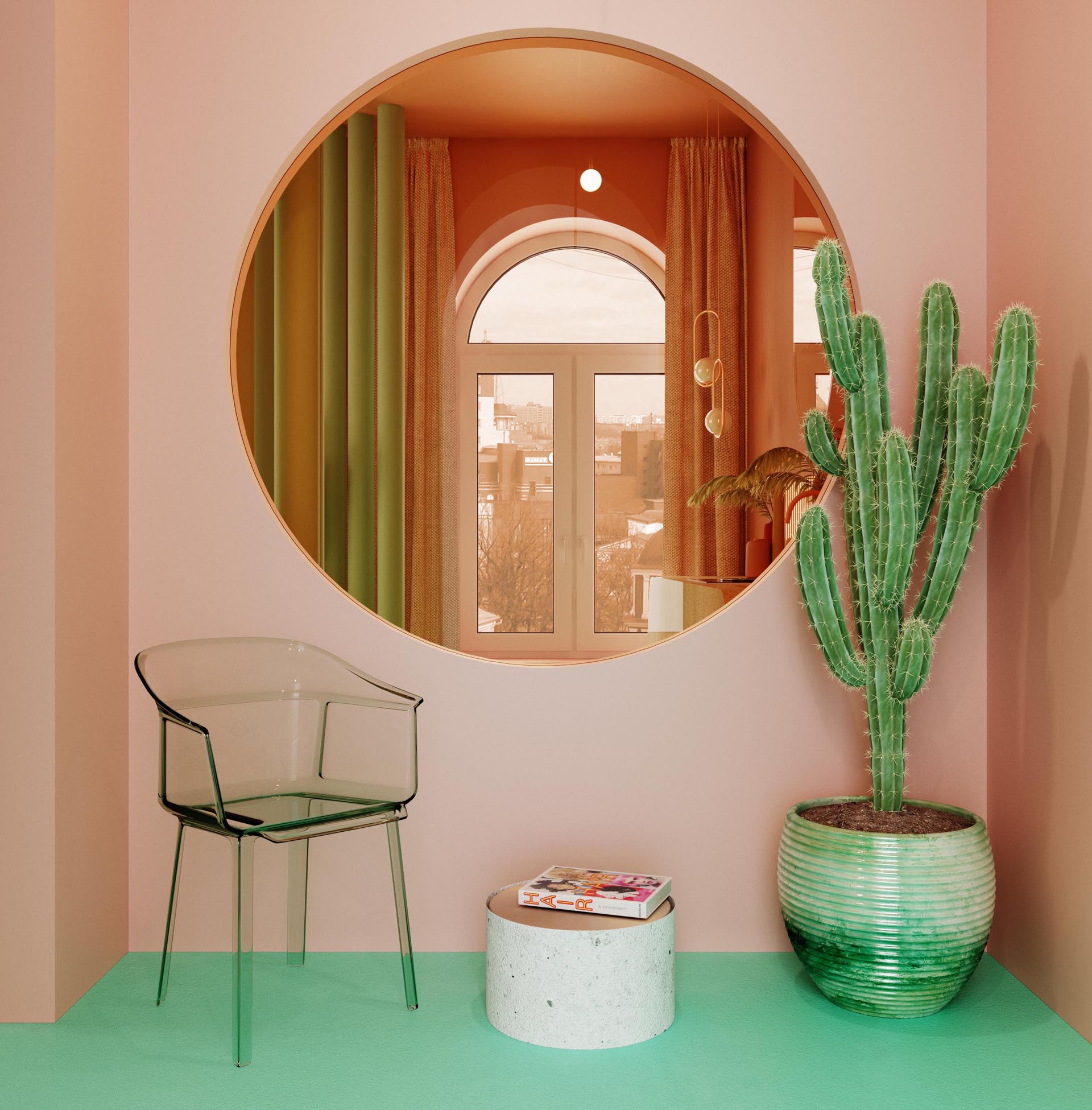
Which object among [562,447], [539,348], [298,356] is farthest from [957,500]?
[298,356]

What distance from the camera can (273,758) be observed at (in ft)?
7.45

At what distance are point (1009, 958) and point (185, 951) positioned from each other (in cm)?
190

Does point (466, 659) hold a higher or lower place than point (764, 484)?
lower

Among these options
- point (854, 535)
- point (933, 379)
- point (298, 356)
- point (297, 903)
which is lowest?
point (297, 903)

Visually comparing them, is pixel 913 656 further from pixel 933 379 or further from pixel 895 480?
pixel 933 379

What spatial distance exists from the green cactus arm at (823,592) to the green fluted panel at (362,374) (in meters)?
1.03

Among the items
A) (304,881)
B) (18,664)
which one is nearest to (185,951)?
(304,881)

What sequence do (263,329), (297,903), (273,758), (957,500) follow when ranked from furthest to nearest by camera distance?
(263,329) < (297,903) < (273,758) < (957,500)

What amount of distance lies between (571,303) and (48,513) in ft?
4.15

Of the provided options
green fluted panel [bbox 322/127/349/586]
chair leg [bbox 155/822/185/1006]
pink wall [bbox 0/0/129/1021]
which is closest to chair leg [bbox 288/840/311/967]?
chair leg [bbox 155/822/185/1006]

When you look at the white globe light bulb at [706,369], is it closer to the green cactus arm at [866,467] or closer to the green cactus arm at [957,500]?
the green cactus arm at [866,467]

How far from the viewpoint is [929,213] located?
8.00 ft

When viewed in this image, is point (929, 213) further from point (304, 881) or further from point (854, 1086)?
point (304, 881)

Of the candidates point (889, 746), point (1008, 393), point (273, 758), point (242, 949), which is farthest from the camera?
point (273, 758)
